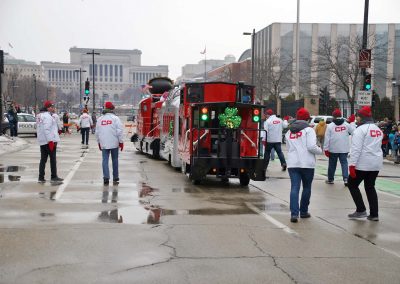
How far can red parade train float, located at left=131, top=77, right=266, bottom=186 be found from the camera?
12.6m

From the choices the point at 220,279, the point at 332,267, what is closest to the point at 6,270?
the point at 220,279

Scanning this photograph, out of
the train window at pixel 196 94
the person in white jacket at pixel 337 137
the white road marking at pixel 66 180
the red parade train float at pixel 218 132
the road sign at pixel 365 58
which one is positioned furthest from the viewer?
the road sign at pixel 365 58

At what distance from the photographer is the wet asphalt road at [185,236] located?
5.88 meters

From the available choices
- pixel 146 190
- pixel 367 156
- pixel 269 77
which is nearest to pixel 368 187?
pixel 367 156

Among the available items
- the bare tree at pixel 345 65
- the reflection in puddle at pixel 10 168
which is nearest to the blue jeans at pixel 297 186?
the reflection in puddle at pixel 10 168

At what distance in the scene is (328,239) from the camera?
7652 mm

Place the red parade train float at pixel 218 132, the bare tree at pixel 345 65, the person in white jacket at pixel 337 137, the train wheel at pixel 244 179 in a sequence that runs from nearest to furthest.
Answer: the red parade train float at pixel 218 132 → the train wheel at pixel 244 179 → the person in white jacket at pixel 337 137 → the bare tree at pixel 345 65

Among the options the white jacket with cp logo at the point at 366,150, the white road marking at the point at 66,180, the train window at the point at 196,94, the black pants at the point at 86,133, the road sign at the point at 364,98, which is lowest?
the white road marking at the point at 66,180

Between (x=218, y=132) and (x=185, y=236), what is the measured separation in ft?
19.0

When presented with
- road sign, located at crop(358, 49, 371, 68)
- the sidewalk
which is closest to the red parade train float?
road sign, located at crop(358, 49, 371, 68)

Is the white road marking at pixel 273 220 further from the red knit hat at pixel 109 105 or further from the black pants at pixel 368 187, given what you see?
the red knit hat at pixel 109 105

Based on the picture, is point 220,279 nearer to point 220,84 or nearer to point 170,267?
point 170,267

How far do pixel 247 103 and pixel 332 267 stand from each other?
7.25 metres

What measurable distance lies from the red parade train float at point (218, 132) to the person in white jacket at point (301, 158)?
3.47 metres
